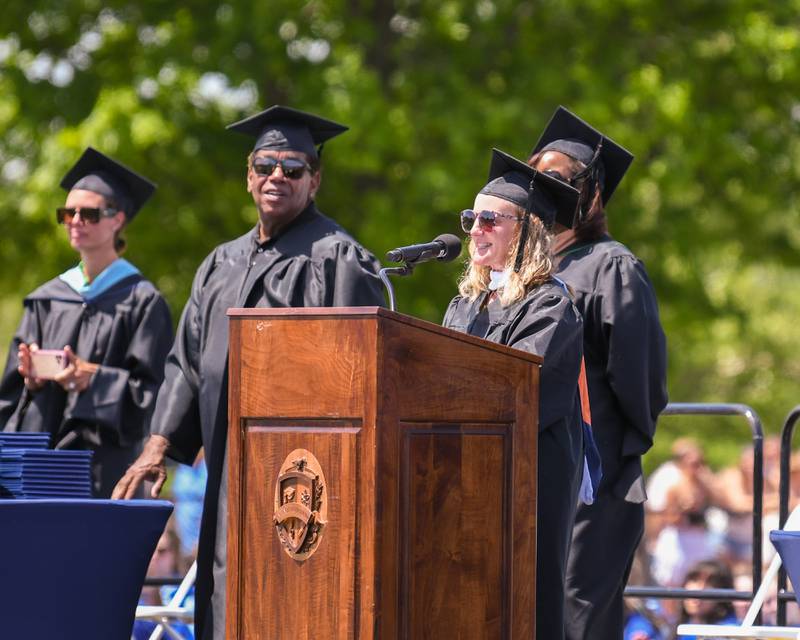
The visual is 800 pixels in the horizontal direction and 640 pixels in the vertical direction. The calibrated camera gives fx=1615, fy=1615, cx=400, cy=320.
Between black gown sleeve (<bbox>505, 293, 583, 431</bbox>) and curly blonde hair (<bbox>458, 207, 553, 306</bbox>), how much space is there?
8 cm

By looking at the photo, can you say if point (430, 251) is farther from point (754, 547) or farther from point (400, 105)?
point (400, 105)

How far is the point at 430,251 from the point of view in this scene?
498cm

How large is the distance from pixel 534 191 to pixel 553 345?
62 cm

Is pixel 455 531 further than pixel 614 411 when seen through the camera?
No

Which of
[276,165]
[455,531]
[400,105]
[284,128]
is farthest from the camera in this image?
[400,105]

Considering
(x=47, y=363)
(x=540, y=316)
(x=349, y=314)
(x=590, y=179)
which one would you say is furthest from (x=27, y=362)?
(x=349, y=314)

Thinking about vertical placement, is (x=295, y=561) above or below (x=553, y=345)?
below

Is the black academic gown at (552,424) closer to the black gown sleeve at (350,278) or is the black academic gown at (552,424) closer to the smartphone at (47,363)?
the black gown sleeve at (350,278)

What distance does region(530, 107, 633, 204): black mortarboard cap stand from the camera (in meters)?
6.38

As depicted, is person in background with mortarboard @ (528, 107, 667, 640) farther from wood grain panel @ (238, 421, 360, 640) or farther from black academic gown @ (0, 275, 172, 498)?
black academic gown @ (0, 275, 172, 498)

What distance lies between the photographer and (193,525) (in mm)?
11547

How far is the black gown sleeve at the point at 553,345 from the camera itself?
195 inches

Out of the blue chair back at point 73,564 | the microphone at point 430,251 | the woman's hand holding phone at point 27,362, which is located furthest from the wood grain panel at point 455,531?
the woman's hand holding phone at point 27,362

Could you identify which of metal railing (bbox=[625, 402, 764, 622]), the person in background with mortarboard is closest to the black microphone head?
the person in background with mortarboard
